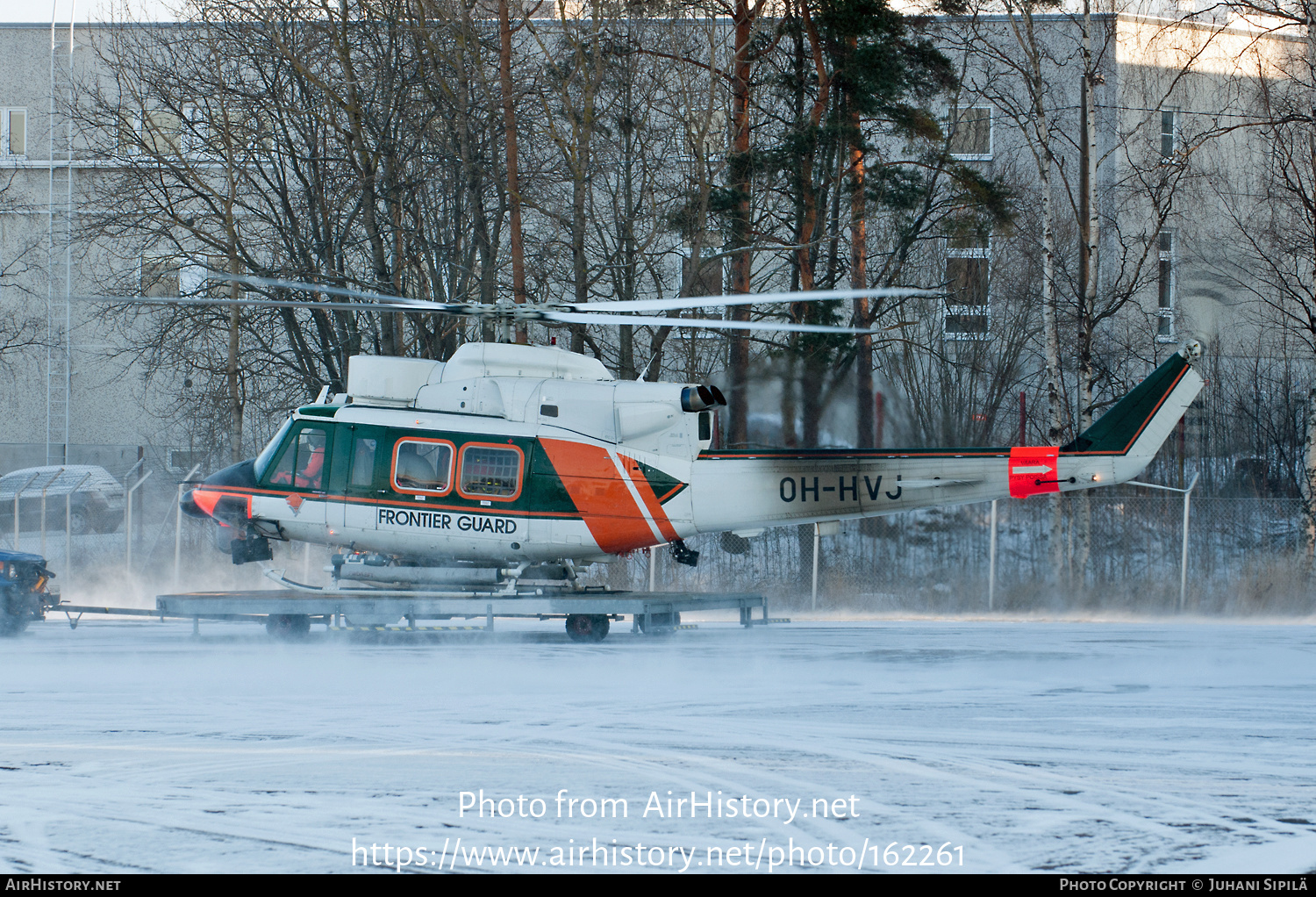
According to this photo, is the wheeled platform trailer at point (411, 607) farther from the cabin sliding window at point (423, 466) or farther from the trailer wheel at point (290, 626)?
the cabin sliding window at point (423, 466)

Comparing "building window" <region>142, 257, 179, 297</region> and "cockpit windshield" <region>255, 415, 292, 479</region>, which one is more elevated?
"building window" <region>142, 257, 179, 297</region>

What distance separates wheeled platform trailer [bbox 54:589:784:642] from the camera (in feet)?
42.4

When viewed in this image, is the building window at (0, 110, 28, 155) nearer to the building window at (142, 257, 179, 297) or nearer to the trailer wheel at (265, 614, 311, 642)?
the building window at (142, 257, 179, 297)

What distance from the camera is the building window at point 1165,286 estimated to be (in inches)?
872

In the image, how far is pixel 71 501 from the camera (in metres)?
23.6

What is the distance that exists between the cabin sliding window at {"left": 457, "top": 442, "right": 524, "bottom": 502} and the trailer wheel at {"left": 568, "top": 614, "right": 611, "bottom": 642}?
67.2 inches

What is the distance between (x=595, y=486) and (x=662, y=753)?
5.81 m

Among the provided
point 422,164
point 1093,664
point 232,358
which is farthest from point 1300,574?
point 232,358

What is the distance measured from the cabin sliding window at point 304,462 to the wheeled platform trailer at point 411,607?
4.39ft

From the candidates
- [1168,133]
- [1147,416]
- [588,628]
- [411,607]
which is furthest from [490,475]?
[1168,133]

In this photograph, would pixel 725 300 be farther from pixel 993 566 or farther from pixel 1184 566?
pixel 1184 566

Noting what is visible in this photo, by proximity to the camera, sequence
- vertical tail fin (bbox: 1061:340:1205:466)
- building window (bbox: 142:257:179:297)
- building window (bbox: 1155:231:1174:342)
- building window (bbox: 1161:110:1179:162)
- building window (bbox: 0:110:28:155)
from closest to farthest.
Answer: vertical tail fin (bbox: 1061:340:1205:466)
building window (bbox: 142:257:179:297)
building window (bbox: 1155:231:1174:342)
building window (bbox: 1161:110:1179:162)
building window (bbox: 0:110:28:155)

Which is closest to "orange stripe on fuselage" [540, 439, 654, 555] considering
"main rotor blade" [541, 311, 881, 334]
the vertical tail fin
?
"main rotor blade" [541, 311, 881, 334]

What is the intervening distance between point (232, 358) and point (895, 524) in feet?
41.5
